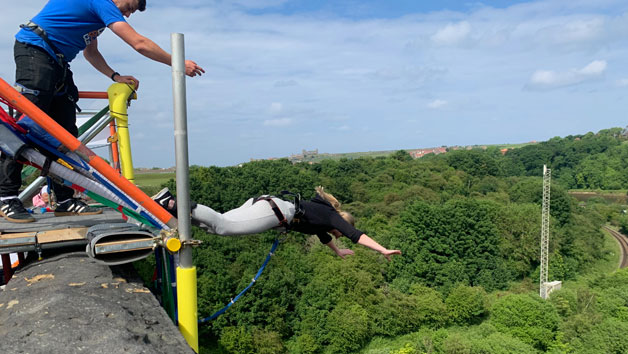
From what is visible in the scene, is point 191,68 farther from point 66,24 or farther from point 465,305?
point 465,305

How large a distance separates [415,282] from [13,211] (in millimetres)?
48486

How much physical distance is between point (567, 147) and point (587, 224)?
320ft

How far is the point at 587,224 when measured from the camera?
75.9 metres

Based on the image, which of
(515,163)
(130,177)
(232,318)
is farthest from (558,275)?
(515,163)

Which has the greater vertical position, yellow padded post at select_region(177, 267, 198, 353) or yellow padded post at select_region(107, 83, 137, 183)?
yellow padded post at select_region(107, 83, 137, 183)

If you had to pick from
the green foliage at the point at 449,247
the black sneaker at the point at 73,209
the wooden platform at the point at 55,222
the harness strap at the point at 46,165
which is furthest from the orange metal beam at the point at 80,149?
the green foliage at the point at 449,247

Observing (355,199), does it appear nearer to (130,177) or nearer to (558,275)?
(558,275)

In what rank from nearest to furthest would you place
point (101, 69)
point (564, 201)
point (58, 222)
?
point (58, 222)
point (101, 69)
point (564, 201)

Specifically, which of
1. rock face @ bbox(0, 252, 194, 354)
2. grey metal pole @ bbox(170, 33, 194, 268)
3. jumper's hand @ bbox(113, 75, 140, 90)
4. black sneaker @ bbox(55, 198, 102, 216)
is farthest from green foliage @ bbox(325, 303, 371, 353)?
grey metal pole @ bbox(170, 33, 194, 268)

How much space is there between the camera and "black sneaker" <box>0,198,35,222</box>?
18.3ft

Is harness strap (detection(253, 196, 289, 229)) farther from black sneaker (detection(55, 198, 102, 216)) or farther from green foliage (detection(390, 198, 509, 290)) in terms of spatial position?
green foliage (detection(390, 198, 509, 290))

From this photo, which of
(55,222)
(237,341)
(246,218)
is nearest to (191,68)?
(246,218)

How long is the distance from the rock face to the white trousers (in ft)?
2.93

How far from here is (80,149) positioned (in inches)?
160
